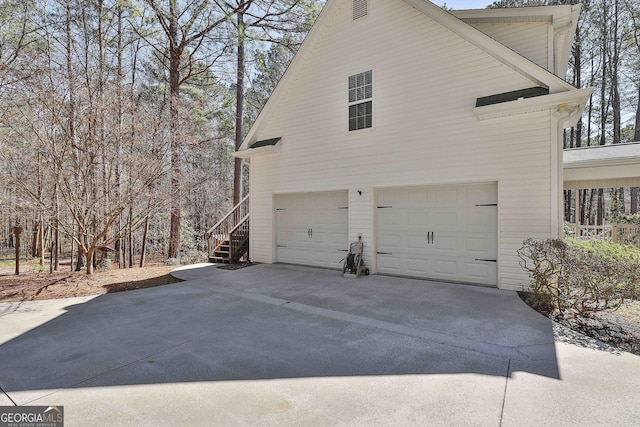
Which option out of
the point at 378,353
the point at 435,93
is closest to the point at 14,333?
the point at 378,353

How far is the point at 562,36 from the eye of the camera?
7.05 metres

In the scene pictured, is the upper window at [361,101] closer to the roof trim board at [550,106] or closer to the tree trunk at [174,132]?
the roof trim board at [550,106]

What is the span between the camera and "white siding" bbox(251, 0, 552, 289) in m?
6.05

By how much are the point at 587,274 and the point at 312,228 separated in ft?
20.0

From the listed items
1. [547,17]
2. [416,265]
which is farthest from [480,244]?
[547,17]

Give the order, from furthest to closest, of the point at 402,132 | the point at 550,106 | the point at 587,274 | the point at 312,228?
1. the point at 312,228
2. the point at 402,132
3. the point at 550,106
4. the point at 587,274

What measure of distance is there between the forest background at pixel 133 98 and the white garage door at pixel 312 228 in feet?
11.0

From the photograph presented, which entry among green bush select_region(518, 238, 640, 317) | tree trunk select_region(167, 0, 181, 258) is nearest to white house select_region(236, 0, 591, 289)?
green bush select_region(518, 238, 640, 317)

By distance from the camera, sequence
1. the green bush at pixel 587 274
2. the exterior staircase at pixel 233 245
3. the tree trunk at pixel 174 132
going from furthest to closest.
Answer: the exterior staircase at pixel 233 245 < the tree trunk at pixel 174 132 < the green bush at pixel 587 274

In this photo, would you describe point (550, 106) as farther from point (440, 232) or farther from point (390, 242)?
point (390, 242)

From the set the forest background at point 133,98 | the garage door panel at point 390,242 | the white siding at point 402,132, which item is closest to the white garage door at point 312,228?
the white siding at point 402,132

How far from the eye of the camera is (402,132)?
7234 millimetres

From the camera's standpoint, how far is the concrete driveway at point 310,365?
2.42m

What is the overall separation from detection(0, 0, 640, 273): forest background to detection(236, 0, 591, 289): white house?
3.49 meters
